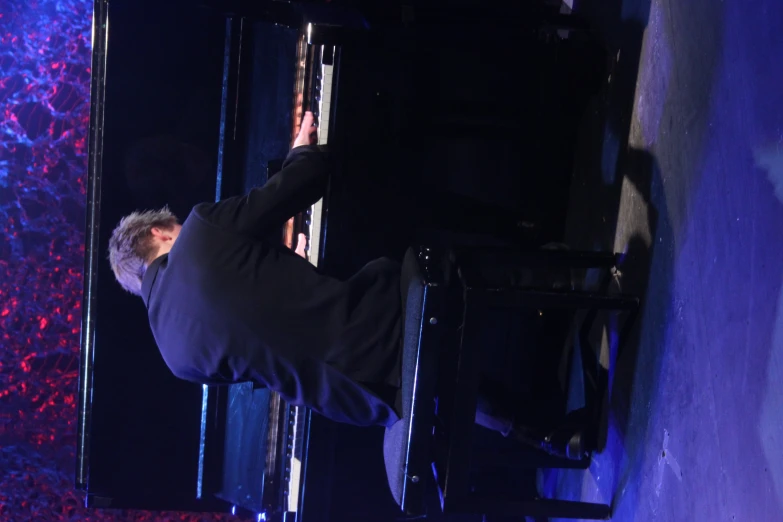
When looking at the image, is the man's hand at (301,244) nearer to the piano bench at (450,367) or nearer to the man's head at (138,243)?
the man's head at (138,243)

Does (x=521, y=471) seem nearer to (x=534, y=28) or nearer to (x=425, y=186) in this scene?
(x=425, y=186)

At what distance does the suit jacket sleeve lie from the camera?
1.73 m

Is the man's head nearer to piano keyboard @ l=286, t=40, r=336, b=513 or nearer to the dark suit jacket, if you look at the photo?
the dark suit jacket

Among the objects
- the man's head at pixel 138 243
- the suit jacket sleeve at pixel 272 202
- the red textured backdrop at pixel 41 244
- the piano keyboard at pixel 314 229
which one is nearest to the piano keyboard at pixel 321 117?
the piano keyboard at pixel 314 229

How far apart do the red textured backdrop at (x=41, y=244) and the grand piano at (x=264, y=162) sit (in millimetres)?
783

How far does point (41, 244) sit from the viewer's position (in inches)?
107

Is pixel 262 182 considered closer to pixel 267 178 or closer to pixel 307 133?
pixel 267 178

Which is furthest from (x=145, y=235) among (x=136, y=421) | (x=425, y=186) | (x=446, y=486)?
(x=446, y=486)

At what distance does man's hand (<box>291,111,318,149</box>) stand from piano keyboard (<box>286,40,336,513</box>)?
0.05 feet

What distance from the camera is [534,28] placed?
85.7 inches

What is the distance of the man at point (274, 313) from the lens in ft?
5.48

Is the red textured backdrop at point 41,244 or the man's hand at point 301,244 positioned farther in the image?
the red textured backdrop at point 41,244

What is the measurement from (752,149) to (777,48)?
Result: 0.18 meters

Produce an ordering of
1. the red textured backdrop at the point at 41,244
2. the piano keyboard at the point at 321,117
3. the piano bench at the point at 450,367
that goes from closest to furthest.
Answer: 1. the piano bench at the point at 450,367
2. the piano keyboard at the point at 321,117
3. the red textured backdrop at the point at 41,244
